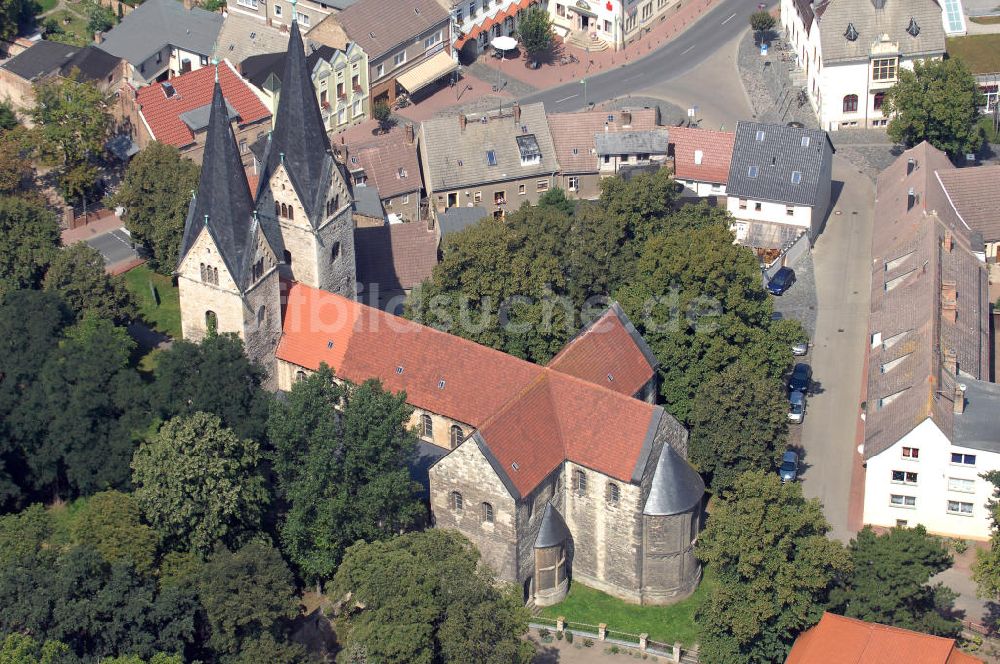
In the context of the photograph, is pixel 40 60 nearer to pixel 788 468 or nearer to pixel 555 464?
pixel 555 464

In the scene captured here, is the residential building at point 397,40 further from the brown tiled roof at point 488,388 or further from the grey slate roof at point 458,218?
the brown tiled roof at point 488,388

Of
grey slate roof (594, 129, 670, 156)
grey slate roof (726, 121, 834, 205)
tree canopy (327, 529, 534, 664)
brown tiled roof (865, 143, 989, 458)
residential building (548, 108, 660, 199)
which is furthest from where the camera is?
residential building (548, 108, 660, 199)

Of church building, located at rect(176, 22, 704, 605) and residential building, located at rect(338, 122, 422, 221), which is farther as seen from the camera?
residential building, located at rect(338, 122, 422, 221)

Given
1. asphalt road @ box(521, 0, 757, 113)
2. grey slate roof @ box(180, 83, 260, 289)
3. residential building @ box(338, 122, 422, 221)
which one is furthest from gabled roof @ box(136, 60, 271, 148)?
grey slate roof @ box(180, 83, 260, 289)

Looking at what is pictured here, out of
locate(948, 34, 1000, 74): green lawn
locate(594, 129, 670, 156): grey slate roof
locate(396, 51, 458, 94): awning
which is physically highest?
locate(594, 129, 670, 156): grey slate roof

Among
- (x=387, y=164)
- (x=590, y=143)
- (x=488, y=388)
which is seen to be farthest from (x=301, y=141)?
(x=590, y=143)

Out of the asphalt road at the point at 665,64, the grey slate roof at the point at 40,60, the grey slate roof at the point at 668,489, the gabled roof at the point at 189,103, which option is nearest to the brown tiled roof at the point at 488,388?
the grey slate roof at the point at 668,489

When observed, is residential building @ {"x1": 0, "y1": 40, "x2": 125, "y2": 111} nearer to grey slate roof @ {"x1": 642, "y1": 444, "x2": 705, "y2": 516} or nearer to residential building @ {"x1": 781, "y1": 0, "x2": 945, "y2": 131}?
residential building @ {"x1": 781, "y1": 0, "x2": 945, "y2": 131}

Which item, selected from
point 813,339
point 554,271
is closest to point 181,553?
point 554,271
